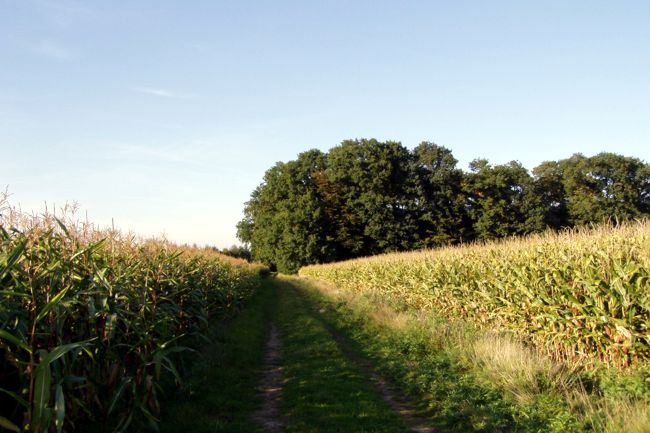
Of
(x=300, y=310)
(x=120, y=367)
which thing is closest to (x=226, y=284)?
(x=300, y=310)

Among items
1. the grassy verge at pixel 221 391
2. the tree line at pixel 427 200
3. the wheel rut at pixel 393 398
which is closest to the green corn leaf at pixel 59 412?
the grassy verge at pixel 221 391

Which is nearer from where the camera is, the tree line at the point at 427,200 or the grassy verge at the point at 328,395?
the grassy verge at the point at 328,395

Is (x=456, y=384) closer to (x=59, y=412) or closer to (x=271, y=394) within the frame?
(x=271, y=394)

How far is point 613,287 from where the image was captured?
7.54m

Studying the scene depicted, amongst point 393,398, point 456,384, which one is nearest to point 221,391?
point 393,398

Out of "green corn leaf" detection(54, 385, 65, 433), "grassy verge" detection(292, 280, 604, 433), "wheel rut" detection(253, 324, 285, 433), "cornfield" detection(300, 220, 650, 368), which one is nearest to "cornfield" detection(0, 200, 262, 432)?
"green corn leaf" detection(54, 385, 65, 433)

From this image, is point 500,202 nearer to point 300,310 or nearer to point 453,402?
point 300,310

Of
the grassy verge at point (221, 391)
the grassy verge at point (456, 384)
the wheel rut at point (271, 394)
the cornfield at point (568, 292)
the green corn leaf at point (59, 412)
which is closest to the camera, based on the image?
the green corn leaf at point (59, 412)

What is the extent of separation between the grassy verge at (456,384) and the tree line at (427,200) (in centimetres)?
4701

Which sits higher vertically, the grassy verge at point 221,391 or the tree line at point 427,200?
the tree line at point 427,200

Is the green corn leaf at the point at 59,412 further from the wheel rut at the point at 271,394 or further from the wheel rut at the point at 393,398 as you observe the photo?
the wheel rut at the point at 393,398

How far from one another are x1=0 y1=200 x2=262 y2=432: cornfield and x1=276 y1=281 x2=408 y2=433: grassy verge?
2.25 m

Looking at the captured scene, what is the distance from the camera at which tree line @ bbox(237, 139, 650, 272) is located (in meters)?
56.1

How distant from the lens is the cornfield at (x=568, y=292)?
727cm
